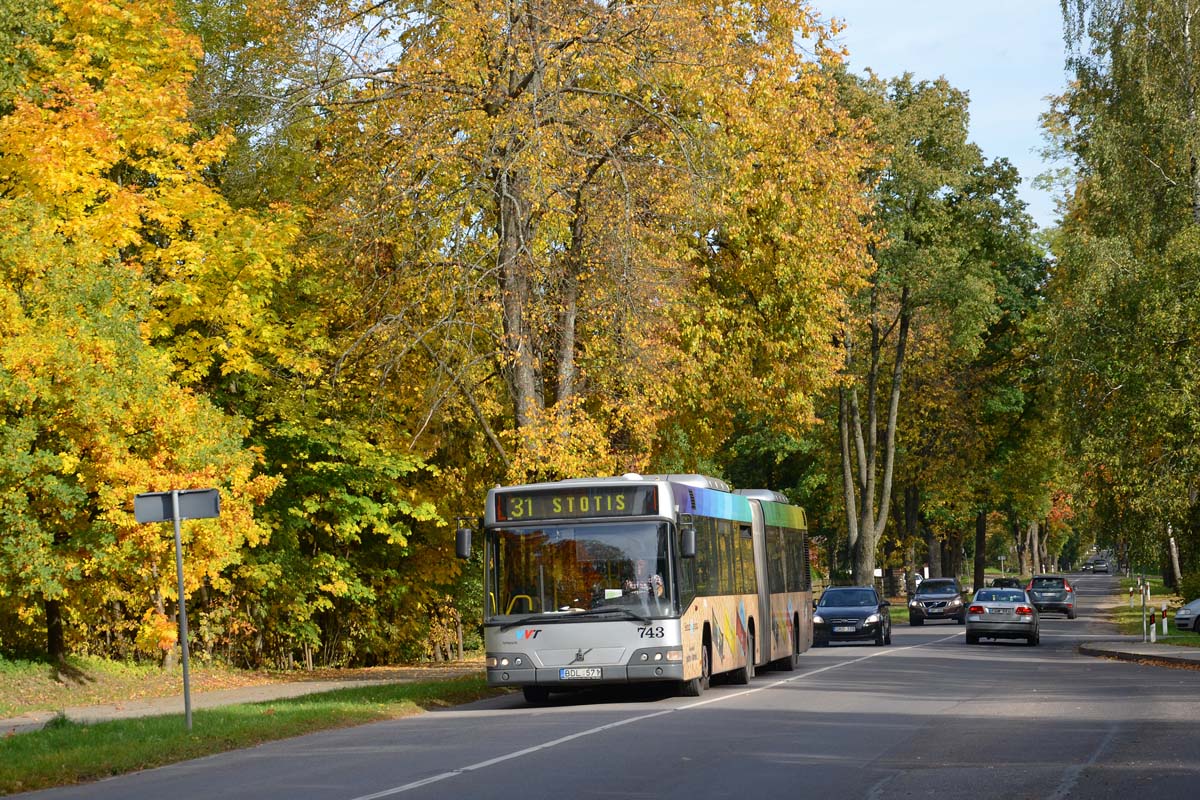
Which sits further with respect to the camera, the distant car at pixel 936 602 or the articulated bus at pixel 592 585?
the distant car at pixel 936 602

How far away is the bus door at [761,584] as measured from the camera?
87.4 ft

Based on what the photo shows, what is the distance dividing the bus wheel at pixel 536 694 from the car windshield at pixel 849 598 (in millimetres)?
19472

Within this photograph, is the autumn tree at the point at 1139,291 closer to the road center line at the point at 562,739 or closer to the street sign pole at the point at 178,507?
the road center line at the point at 562,739

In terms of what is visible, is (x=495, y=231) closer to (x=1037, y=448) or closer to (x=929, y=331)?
(x=929, y=331)

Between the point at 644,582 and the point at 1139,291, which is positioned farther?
the point at 1139,291

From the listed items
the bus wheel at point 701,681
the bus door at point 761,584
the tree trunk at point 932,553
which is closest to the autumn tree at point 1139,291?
the bus door at point 761,584

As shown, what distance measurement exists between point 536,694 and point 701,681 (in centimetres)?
238

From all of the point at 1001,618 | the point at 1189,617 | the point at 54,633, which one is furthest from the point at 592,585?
the point at 1189,617

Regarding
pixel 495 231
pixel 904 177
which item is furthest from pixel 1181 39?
pixel 495 231

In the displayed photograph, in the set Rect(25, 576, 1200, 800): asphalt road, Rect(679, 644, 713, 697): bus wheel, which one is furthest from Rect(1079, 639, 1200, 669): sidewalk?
Rect(679, 644, 713, 697): bus wheel

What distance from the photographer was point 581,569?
20.7 m

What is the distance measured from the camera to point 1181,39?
3734cm

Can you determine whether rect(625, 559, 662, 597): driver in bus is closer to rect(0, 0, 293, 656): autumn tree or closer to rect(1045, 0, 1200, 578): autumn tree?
rect(0, 0, 293, 656): autumn tree

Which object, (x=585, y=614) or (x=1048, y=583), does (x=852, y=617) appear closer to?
(x=585, y=614)
